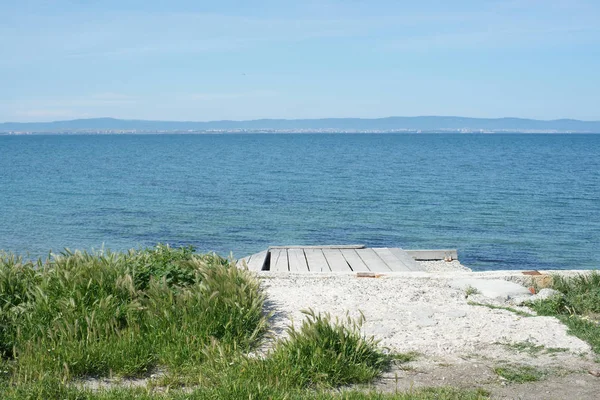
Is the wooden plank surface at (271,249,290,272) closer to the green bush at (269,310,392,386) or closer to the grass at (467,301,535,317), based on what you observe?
the grass at (467,301,535,317)

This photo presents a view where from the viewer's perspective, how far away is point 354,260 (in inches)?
459

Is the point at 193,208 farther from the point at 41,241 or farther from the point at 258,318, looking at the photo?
the point at 258,318

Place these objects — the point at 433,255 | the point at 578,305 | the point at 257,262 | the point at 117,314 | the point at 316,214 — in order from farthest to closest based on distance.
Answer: the point at 316,214, the point at 433,255, the point at 257,262, the point at 578,305, the point at 117,314

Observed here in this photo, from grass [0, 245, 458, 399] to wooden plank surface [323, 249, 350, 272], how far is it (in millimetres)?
3797

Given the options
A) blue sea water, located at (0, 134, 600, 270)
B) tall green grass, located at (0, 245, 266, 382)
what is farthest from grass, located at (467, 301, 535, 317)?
blue sea water, located at (0, 134, 600, 270)

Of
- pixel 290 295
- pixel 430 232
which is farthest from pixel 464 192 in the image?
pixel 290 295

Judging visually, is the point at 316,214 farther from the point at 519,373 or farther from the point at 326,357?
the point at 326,357

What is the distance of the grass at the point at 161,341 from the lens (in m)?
5.12

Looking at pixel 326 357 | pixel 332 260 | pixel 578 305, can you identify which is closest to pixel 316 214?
pixel 332 260

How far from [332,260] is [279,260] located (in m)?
0.97

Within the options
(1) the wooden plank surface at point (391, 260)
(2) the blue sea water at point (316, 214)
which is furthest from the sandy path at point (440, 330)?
(2) the blue sea water at point (316, 214)

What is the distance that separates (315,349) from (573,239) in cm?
1894

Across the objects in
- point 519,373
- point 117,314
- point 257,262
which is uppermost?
point 117,314

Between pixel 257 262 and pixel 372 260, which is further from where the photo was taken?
pixel 257 262
